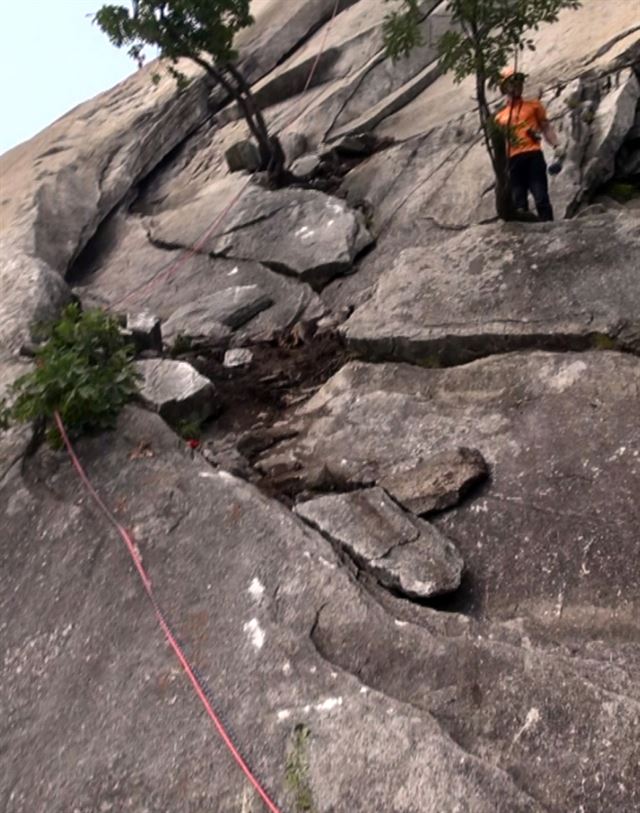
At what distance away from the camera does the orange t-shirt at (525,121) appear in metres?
8.80

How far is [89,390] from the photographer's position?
6.20 m

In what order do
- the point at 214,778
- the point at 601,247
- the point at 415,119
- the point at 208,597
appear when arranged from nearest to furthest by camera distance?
the point at 214,778
the point at 208,597
the point at 601,247
the point at 415,119

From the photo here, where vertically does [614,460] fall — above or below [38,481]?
below

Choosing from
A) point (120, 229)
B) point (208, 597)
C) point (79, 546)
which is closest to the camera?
point (208, 597)

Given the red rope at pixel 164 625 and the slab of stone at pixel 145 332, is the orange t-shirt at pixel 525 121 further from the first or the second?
the red rope at pixel 164 625

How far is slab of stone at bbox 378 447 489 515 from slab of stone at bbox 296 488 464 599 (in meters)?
0.19

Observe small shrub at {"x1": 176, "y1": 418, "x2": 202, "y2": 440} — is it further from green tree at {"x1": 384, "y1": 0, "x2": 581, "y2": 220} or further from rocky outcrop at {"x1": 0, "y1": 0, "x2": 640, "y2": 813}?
green tree at {"x1": 384, "y1": 0, "x2": 581, "y2": 220}

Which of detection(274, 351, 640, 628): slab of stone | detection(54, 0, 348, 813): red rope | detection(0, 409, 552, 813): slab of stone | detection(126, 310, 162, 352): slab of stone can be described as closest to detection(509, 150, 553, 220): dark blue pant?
detection(274, 351, 640, 628): slab of stone

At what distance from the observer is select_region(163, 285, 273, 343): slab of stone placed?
9.84 m

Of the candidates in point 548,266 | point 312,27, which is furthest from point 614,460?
point 312,27

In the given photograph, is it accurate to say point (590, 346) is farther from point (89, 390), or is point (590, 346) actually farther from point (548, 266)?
point (89, 390)

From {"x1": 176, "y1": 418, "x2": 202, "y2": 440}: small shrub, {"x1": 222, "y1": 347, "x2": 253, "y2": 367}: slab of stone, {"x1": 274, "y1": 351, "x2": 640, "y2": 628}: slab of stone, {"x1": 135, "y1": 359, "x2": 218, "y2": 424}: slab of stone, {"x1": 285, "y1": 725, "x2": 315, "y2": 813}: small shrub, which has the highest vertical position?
{"x1": 285, "y1": 725, "x2": 315, "y2": 813}: small shrub

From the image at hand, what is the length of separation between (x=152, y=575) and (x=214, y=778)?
1549mm

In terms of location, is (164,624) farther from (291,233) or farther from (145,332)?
(291,233)
